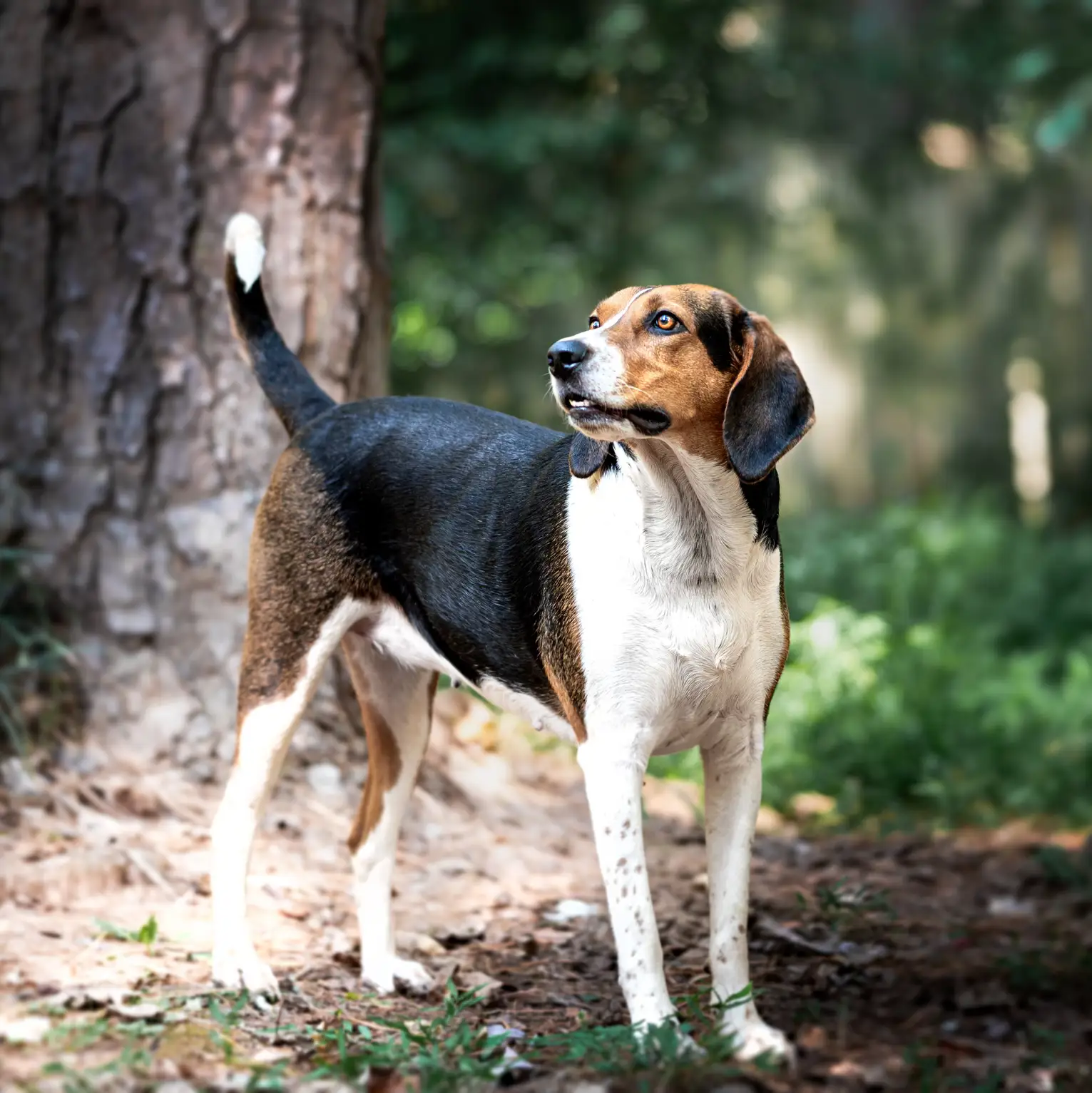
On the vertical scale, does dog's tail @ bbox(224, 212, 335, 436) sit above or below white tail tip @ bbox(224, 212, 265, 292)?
below

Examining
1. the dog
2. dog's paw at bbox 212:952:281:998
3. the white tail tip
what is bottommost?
dog's paw at bbox 212:952:281:998

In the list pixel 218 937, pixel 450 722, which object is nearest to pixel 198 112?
pixel 450 722

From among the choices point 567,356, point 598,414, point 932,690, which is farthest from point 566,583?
point 932,690

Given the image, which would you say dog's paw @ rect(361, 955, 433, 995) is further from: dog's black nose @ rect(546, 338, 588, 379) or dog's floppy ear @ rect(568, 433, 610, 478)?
dog's black nose @ rect(546, 338, 588, 379)

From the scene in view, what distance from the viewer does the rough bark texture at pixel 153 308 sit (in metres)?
5.36

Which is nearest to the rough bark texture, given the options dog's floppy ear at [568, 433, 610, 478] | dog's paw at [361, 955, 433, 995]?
dog's paw at [361, 955, 433, 995]

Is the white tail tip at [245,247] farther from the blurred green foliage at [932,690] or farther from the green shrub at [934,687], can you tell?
the green shrub at [934,687]

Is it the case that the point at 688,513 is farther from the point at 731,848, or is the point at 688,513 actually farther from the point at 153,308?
the point at 153,308

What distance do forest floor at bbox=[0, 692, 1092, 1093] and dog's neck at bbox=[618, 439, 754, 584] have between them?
1146 mm

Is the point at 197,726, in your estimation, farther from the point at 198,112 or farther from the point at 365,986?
the point at 198,112

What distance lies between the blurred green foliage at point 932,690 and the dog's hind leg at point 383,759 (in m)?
2.47

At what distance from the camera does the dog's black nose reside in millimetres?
3318

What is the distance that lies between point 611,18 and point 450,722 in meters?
4.89

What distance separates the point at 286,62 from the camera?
216 inches
